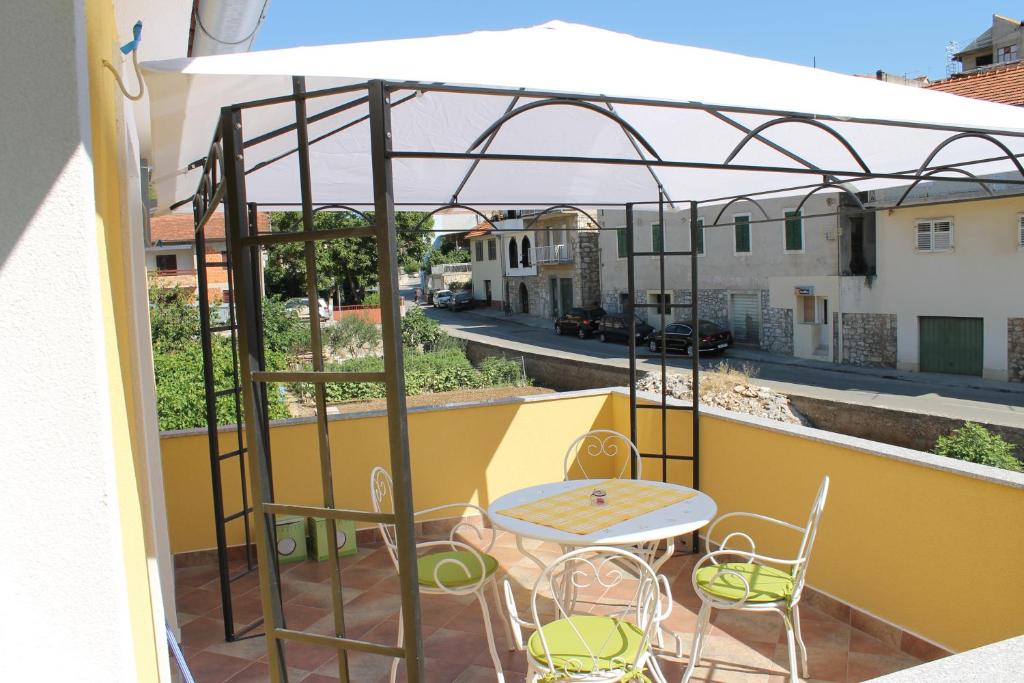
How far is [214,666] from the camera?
153 inches

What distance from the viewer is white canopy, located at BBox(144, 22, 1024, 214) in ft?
7.68

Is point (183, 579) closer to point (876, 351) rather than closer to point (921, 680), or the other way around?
point (921, 680)

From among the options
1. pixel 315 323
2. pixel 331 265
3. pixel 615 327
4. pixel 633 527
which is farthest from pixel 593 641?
pixel 331 265

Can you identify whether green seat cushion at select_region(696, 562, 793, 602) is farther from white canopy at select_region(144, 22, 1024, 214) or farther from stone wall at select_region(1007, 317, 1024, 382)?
stone wall at select_region(1007, 317, 1024, 382)

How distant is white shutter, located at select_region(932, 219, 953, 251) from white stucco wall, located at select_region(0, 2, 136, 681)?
1865 cm

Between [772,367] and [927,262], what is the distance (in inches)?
167

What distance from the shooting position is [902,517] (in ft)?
12.3

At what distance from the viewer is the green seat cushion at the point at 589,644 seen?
9.00 ft

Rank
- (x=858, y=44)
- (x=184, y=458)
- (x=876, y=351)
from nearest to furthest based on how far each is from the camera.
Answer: (x=184, y=458) < (x=876, y=351) < (x=858, y=44)

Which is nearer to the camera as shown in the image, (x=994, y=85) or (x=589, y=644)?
(x=589, y=644)

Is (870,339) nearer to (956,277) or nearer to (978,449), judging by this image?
(956,277)

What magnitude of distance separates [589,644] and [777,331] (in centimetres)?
1992

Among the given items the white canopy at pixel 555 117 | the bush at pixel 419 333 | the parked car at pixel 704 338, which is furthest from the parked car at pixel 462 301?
the white canopy at pixel 555 117

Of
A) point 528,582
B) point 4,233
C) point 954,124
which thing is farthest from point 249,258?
point 528,582
